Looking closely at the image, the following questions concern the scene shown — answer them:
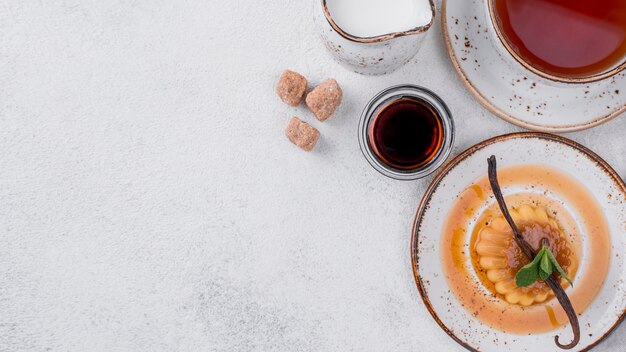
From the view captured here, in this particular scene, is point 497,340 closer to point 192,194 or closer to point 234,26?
point 192,194

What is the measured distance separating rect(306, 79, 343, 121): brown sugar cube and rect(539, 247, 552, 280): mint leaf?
1.81ft

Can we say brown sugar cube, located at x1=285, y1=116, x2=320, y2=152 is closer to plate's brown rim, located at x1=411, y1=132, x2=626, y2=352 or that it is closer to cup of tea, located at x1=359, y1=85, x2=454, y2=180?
cup of tea, located at x1=359, y1=85, x2=454, y2=180

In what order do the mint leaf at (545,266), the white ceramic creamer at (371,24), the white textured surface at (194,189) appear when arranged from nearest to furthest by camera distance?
the white ceramic creamer at (371,24) < the mint leaf at (545,266) < the white textured surface at (194,189)

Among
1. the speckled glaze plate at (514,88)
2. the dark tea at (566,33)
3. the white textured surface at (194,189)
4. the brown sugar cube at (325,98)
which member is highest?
the dark tea at (566,33)

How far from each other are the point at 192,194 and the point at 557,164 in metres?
0.84

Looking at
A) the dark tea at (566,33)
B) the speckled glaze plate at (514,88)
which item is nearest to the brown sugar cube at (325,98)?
the speckled glaze plate at (514,88)

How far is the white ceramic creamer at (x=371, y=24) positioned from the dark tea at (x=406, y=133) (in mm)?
181

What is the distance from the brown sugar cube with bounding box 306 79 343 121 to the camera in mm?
1329

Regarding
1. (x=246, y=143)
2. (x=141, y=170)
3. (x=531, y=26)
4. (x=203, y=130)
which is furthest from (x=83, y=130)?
(x=531, y=26)

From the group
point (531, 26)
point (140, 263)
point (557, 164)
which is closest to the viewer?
point (531, 26)

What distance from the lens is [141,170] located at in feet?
4.66

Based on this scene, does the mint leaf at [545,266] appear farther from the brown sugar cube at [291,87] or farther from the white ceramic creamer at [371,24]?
the brown sugar cube at [291,87]

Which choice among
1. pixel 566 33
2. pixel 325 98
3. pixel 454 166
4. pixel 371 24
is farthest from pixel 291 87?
pixel 566 33

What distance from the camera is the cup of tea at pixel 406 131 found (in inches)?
51.5
